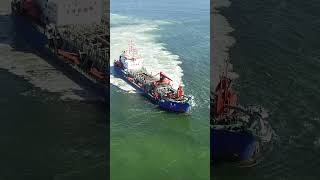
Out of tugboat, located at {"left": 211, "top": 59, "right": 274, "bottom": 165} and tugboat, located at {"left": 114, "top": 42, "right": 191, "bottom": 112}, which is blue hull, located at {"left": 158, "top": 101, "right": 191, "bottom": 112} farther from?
tugboat, located at {"left": 211, "top": 59, "right": 274, "bottom": 165}

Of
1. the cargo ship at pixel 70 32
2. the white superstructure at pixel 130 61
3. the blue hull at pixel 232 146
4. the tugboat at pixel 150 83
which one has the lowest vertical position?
the blue hull at pixel 232 146

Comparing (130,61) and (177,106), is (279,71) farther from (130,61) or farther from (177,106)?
(130,61)

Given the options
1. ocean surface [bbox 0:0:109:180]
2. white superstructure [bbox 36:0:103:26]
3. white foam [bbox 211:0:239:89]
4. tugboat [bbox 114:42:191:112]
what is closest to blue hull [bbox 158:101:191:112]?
tugboat [bbox 114:42:191:112]

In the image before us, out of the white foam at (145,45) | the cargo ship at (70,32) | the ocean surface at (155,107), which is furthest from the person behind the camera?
the cargo ship at (70,32)

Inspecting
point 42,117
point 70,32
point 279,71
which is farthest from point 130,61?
point 279,71

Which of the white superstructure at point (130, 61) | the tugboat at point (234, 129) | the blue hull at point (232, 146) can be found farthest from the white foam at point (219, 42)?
the white superstructure at point (130, 61)

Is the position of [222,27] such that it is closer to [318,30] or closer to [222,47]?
[222,47]

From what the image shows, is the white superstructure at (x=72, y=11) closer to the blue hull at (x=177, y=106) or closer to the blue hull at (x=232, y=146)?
the blue hull at (x=177, y=106)
